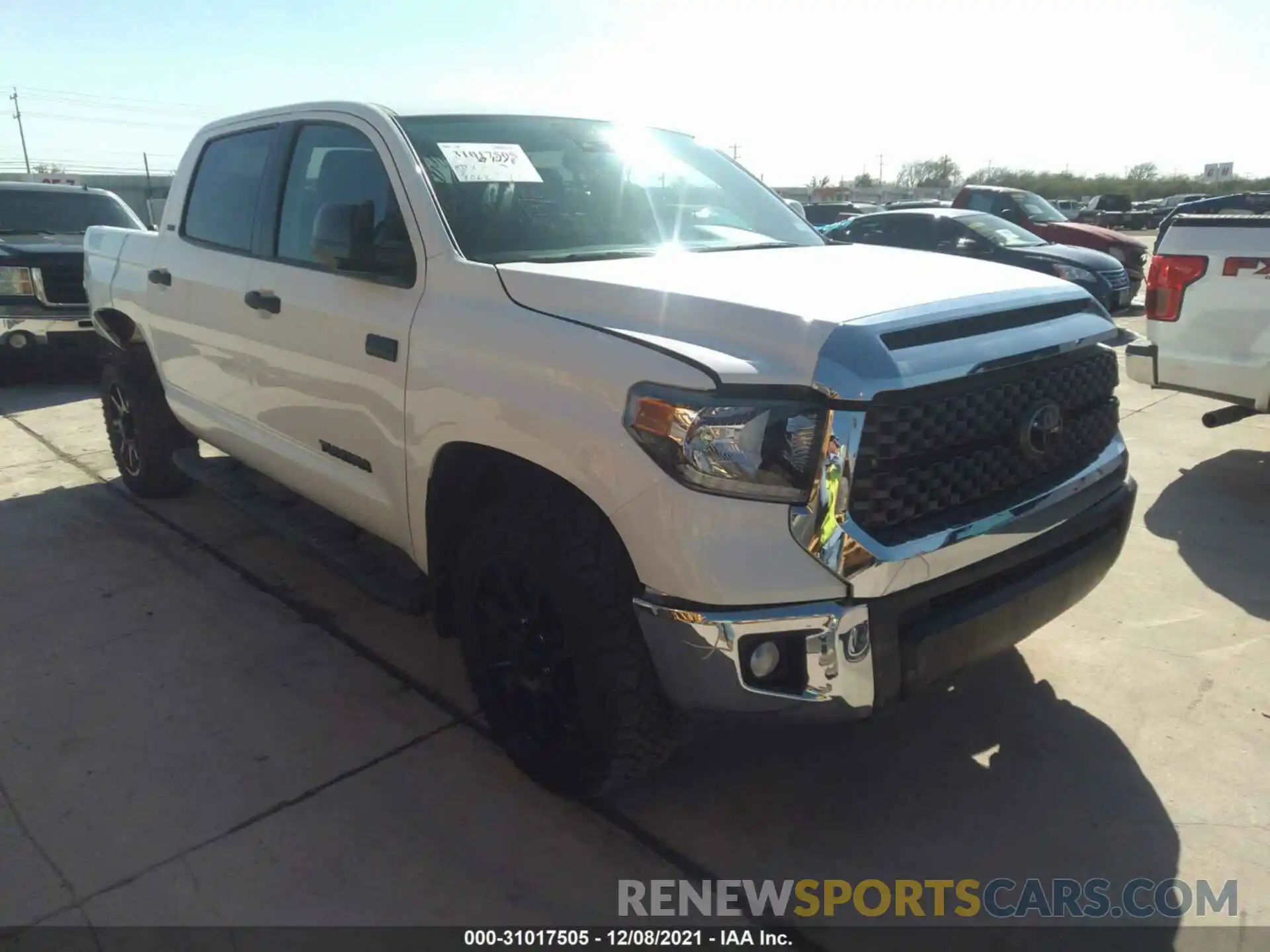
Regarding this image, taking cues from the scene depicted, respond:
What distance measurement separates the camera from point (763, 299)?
2.44 m

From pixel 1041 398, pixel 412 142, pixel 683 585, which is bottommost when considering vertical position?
pixel 683 585

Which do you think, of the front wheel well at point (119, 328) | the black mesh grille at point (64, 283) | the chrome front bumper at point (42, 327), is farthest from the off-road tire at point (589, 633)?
the black mesh grille at point (64, 283)

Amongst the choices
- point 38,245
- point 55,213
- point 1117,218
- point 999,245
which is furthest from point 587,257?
point 1117,218

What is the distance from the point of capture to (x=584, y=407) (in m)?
2.42

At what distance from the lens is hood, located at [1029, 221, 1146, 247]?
13406 millimetres

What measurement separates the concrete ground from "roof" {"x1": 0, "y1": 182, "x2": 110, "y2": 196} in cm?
640

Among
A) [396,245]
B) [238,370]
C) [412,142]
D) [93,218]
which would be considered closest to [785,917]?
[396,245]

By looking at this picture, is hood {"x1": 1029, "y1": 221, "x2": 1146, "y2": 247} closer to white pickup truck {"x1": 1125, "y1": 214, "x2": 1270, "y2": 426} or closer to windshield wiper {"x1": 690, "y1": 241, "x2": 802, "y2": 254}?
white pickup truck {"x1": 1125, "y1": 214, "x2": 1270, "y2": 426}

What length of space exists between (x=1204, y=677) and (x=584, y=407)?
8.30ft

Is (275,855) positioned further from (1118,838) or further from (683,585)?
(1118,838)

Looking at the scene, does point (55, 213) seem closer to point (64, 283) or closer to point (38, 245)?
point (38, 245)

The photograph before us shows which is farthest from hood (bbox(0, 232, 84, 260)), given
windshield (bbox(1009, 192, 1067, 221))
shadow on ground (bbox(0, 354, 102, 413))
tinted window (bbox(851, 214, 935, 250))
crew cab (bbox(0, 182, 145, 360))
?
windshield (bbox(1009, 192, 1067, 221))

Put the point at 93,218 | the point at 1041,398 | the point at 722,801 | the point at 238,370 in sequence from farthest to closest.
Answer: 1. the point at 93,218
2. the point at 238,370
3. the point at 722,801
4. the point at 1041,398

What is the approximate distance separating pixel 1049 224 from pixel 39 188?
40.2ft
